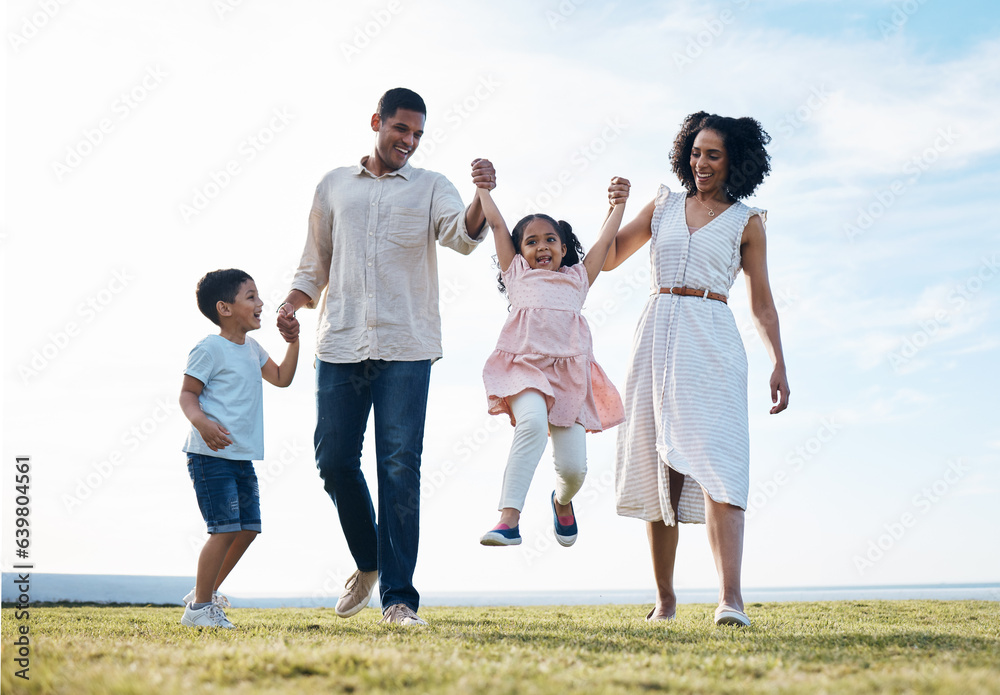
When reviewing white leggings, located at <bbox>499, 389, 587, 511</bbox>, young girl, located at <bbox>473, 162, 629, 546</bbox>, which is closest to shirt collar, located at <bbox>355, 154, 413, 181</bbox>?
young girl, located at <bbox>473, 162, 629, 546</bbox>

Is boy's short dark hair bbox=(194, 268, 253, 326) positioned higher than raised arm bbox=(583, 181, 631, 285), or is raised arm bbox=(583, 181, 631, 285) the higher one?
raised arm bbox=(583, 181, 631, 285)

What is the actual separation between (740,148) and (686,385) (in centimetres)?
151

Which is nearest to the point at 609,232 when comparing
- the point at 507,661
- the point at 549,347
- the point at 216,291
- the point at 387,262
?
the point at 549,347

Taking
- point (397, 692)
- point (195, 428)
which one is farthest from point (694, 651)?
point (195, 428)

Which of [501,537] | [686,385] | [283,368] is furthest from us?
[283,368]

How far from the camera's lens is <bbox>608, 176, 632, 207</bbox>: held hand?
527cm

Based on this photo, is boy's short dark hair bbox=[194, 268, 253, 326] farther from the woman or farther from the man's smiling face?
the woman

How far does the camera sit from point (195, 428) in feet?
16.2

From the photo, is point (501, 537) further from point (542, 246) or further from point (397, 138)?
point (397, 138)

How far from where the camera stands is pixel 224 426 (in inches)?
199

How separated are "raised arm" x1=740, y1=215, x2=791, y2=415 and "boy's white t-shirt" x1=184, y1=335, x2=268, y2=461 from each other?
3.03 m

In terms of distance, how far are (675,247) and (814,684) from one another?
3064 millimetres

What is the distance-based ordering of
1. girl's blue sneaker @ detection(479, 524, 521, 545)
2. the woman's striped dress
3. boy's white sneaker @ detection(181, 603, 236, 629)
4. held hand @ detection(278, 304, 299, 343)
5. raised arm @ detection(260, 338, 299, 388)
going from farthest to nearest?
raised arm @ detection(260, 338, 299, 388) → held hand @ detection(278, 304, 299, 343) → the woman's striped dress → boy's white sneaker @ detection(181, 603, 236, 629) → girl's blue sneaker @ detection(479, 524, 521, 545)

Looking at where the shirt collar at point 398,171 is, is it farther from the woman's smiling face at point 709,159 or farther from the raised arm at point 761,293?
the raised arm at point 761,293
